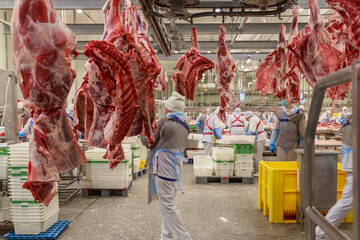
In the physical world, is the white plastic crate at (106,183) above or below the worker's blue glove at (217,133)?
below

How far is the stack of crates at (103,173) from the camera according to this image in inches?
240

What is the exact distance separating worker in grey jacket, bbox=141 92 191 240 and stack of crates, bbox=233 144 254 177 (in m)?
3.69

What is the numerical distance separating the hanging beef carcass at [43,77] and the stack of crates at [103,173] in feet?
14.5

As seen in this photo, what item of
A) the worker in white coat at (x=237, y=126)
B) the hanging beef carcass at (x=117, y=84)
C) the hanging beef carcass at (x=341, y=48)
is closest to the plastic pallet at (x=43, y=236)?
the hanging beef carcass at (x=117, y=84)

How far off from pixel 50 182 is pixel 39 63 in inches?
26.3

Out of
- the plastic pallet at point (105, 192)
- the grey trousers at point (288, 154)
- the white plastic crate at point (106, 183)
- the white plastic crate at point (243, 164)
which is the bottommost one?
the plastic pallet at point (105, 192)

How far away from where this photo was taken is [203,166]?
303 inches

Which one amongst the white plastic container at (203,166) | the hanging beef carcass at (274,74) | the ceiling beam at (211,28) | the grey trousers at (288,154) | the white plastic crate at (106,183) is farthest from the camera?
the white plastic container at (203,166)

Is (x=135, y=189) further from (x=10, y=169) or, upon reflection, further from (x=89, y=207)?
(x=10, y=169)

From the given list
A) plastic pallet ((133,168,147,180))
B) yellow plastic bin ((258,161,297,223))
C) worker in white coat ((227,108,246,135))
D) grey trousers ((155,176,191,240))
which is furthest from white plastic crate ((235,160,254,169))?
grey trousers ((155,176,191,240))

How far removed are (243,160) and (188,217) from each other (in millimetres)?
2795

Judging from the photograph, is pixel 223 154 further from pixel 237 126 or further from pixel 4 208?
pixel 4 208

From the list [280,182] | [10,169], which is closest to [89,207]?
[10,169]

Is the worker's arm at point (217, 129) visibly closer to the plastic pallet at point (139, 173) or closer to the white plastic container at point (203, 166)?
the white plastic container at point (203, 166)
